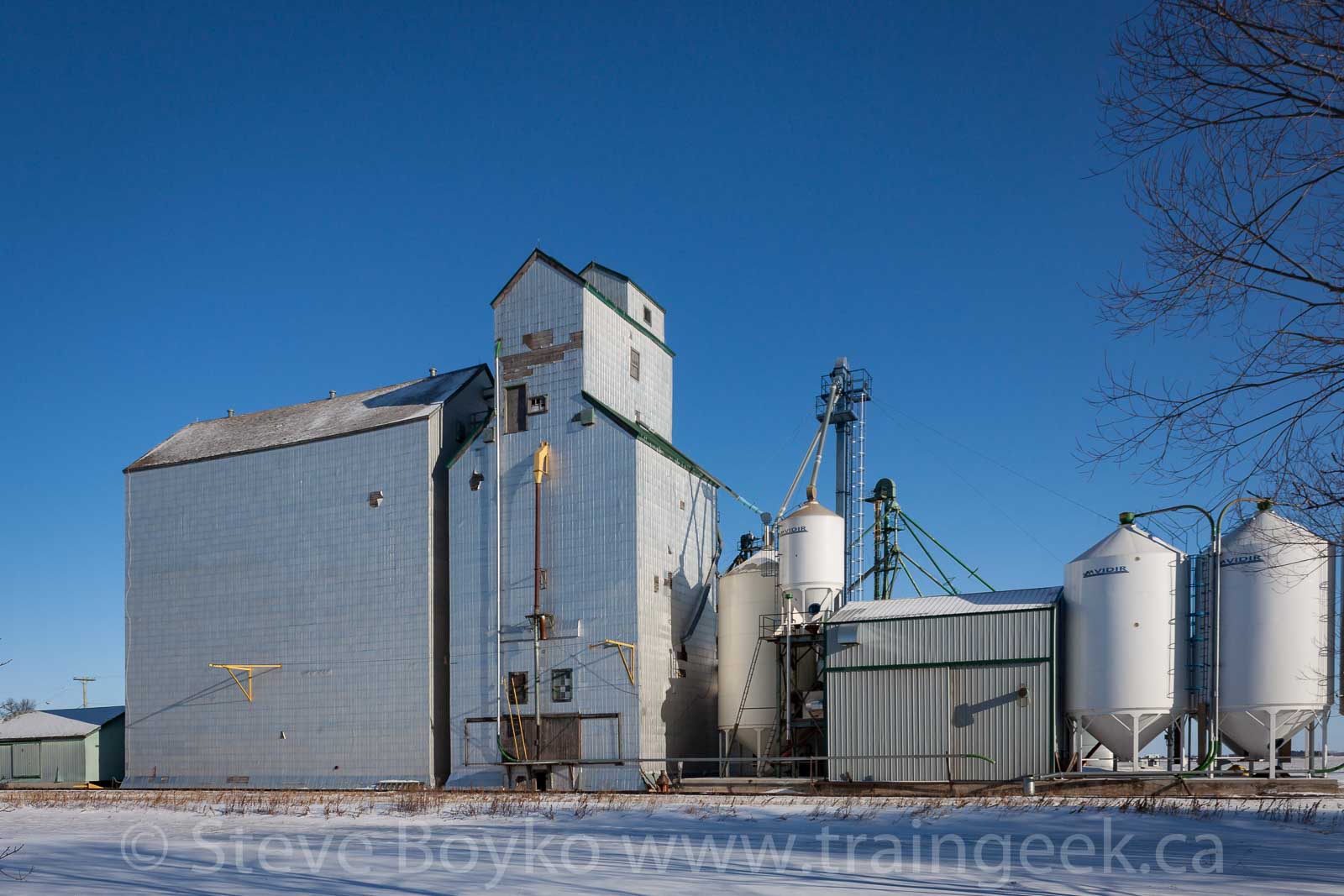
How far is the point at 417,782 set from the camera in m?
39.4

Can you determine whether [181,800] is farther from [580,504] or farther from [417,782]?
[580,504]

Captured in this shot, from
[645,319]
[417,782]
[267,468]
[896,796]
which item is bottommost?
[417,782]

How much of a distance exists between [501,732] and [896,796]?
15.9 meters

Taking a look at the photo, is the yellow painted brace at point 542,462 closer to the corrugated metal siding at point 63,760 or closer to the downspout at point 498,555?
the downspout at point 498,555

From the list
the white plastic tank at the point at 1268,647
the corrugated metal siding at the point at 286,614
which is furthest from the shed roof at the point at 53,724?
the white plastic tank at the point at 1268,647

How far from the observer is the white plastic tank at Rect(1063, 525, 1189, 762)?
30.3 m

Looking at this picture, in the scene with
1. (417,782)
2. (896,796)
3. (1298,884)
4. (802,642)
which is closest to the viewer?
(1298,884)

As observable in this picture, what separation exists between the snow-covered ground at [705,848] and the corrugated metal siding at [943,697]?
22.1 feet

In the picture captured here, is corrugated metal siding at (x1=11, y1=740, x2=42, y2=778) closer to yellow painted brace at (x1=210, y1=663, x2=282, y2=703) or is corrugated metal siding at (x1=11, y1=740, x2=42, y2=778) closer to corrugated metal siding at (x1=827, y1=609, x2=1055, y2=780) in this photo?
yellow painted brace at (x1=210, y1=663, x2=282, y2=703)

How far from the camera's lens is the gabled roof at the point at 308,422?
44312mm

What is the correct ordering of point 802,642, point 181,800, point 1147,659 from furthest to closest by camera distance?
1. point 802,642
2. point 181,800
3. point 1147,659

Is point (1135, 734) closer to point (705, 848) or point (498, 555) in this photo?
point (705, 848)

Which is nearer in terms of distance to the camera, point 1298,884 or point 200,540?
point 1298,884

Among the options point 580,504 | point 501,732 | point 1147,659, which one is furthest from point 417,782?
point 1147,659
